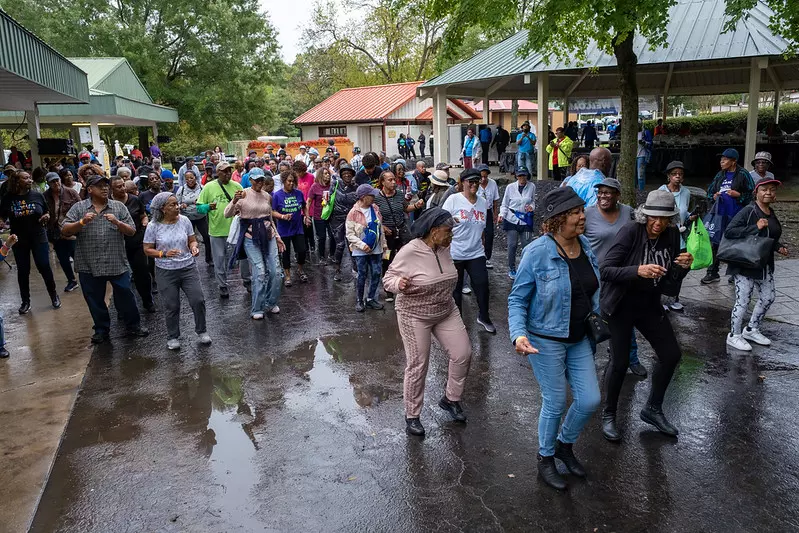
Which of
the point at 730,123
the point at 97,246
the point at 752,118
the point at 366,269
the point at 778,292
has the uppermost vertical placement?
the point at 730,123

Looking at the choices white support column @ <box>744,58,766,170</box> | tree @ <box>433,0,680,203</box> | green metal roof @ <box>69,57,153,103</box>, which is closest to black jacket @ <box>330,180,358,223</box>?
tree @ <box>433,0,680,203</box>

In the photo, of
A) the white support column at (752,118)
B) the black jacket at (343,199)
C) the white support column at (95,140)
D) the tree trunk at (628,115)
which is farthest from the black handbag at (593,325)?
the white support column at (95,140)

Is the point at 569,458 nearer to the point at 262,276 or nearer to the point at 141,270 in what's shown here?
the point at 262,276

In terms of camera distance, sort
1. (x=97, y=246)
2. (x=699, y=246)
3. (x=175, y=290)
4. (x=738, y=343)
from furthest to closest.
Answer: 1. (x=97, y=246)
2. (x=175, y=290)
3. (x=738, y=343)
4. (x=699, y=246)

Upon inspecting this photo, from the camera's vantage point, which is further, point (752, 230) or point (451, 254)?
point (451, 254)

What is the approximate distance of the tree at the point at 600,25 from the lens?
9.11 meters

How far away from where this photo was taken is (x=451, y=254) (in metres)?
7.29

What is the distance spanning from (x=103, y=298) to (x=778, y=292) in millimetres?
8579

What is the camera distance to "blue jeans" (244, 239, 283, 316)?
8445mm

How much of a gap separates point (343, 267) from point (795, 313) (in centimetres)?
699

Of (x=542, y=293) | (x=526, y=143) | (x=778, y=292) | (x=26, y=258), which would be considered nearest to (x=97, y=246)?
(x=26, y=258)

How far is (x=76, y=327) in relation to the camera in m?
8.37

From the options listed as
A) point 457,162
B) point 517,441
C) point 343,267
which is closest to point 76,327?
point 343,267

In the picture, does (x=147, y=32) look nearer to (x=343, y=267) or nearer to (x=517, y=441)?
(x=343, y=267)
